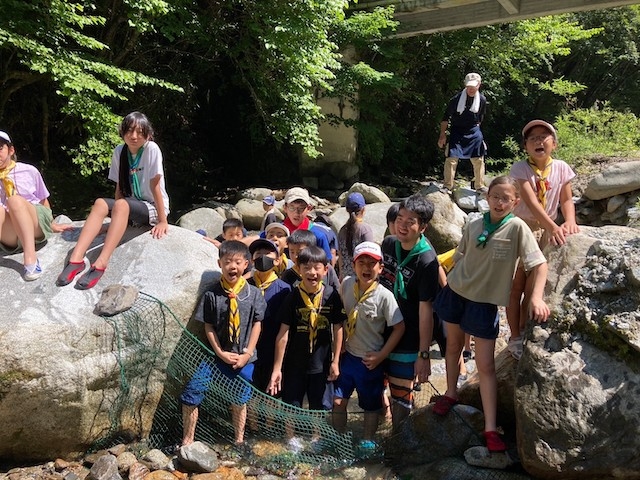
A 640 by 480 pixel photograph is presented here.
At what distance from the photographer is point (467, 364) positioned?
4.92 m

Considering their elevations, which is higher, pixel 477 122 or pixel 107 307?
pixel 477 122

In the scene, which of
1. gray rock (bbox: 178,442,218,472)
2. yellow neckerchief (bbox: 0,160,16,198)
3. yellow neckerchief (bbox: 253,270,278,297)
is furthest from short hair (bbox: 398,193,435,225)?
yellow neckerchief (bbox: 0,160,16,198)

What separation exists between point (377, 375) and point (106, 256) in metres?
2.02

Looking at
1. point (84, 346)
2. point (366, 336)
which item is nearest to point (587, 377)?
point (366, 336)

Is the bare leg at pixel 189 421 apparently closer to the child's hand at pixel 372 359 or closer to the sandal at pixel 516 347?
the child's hand at pixel 372 359

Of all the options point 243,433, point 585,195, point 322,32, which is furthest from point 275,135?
point 243,433

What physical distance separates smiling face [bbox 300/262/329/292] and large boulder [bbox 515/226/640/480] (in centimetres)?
131

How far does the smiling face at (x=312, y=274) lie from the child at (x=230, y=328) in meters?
0.35

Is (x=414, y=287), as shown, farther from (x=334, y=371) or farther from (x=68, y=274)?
(x=68, y=274)

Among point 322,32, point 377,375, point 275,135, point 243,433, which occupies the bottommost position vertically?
point 243,433

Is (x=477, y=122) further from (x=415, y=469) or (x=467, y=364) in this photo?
(x=415, y=469)

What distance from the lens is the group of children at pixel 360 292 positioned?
323 cm

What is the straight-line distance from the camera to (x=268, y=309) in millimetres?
3807

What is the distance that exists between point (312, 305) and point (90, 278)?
155 cm
